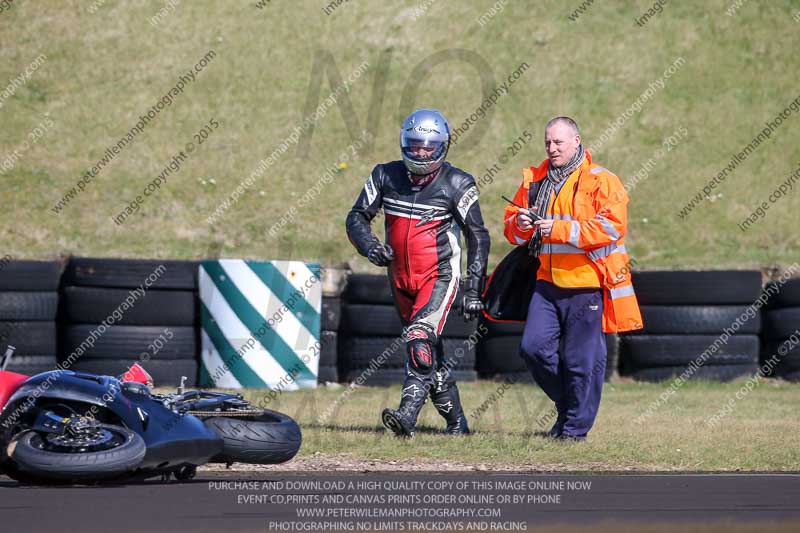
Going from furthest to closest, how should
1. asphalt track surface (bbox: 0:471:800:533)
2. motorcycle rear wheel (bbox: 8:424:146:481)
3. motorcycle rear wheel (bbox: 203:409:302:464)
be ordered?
1. motorcycle rear wheel (bbox: 203:409:302:464)
2. motorcycle rear wheel (bbox: 8:424:146:481)
3. asphalt track surface (bbox: 0:471:800:533)

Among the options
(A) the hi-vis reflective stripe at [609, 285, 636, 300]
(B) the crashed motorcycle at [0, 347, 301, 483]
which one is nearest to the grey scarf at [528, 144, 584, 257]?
(A) the hi-vis reflective stripe at [609, 285, 636, 300]

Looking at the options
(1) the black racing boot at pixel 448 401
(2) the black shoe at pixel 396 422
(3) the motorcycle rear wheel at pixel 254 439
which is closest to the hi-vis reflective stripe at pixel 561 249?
(1) the black racing boot at pixel 448 401

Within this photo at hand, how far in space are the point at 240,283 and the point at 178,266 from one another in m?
0.66

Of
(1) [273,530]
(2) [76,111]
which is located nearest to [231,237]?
(2) [76,111]

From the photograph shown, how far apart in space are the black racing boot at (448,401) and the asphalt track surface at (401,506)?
1.58m

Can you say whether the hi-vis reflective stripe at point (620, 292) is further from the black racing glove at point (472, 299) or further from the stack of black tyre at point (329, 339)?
the stack of black tyre at point (329, 339)

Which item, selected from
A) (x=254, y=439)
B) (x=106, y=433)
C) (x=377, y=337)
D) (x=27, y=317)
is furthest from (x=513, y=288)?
(x=27, y=317)

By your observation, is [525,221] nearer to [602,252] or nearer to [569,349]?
[602,252]

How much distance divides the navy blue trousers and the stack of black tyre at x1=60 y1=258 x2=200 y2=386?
4.76 m

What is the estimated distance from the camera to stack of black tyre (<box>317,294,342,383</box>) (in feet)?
41.5

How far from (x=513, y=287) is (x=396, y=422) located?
136 centimetres

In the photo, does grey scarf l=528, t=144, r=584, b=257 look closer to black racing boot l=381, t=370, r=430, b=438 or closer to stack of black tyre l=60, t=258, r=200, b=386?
black racing boot l=381, t=370, r=430, b=438

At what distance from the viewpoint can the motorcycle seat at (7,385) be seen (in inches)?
248

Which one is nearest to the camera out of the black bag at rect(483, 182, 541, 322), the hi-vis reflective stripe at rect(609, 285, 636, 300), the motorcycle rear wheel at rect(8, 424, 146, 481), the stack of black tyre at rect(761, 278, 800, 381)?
the motorcycle rear wheel at rect(8, 424, 146, 481)
